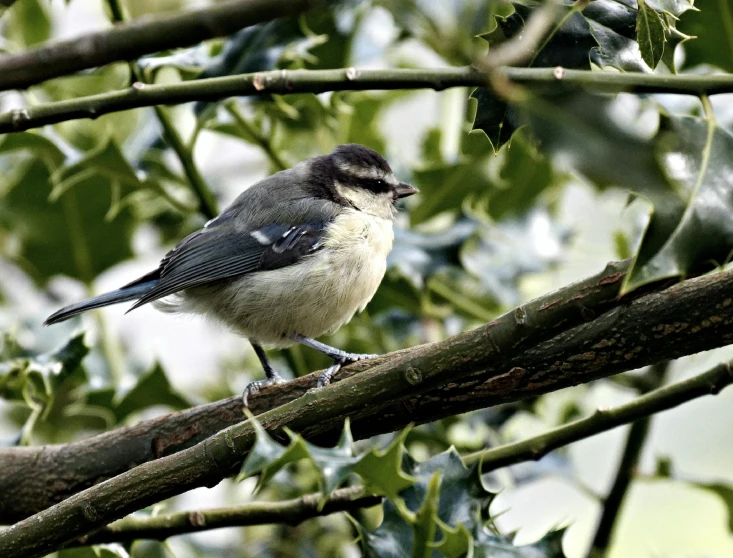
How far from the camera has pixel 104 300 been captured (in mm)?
2812

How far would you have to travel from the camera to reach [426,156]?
3316mm

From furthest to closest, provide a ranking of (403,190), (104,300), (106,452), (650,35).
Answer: (403,190)
(104,300)
(106,452)
(650,35)

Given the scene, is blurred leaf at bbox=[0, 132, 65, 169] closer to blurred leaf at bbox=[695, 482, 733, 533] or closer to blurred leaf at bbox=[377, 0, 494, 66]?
blurred leaf at bbox=[377, 0, 494, 66]

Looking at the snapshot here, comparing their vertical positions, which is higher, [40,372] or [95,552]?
[40,372]

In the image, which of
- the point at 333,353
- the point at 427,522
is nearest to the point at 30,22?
the point at 333,353

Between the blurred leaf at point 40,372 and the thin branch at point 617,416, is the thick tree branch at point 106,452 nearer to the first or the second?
the blurred leaf at point 40,372

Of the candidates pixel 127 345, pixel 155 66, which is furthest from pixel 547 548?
pixel 127 345

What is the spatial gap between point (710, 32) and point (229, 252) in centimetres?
163

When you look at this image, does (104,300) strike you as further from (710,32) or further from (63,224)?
(710,32)

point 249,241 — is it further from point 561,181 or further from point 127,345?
point 127,345

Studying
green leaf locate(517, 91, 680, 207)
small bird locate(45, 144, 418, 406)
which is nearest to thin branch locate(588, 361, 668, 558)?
small bird locate(45, 144, 418, 406)

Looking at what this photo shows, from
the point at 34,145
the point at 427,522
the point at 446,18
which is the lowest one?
the point at 427,522

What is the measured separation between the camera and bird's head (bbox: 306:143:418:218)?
3141 millimetres

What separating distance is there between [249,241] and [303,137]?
2.17 ft
